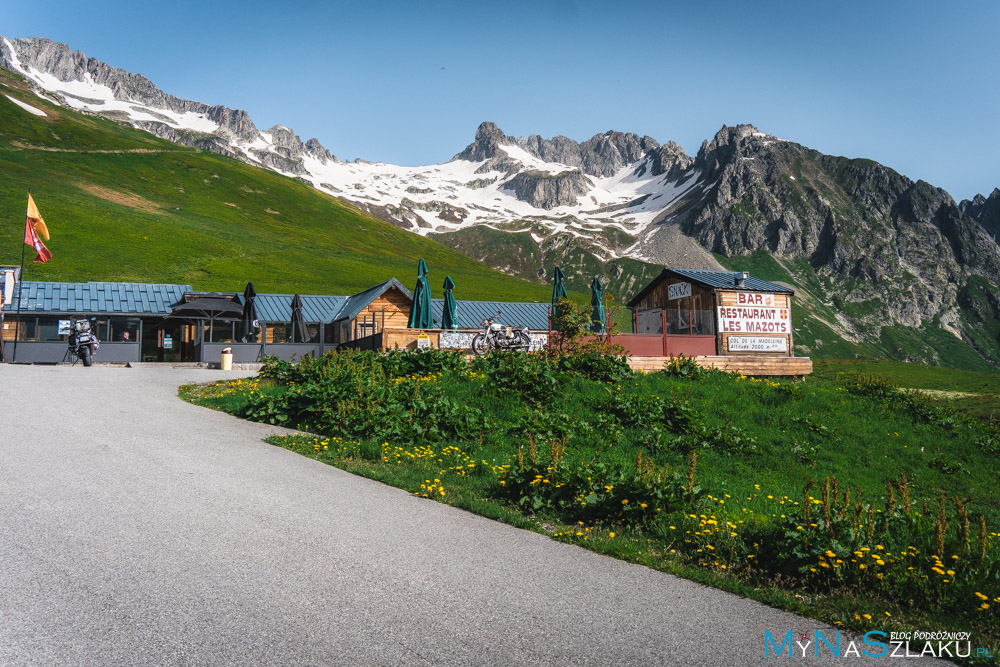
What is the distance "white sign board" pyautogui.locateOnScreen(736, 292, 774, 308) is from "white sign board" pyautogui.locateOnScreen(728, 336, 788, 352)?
167 centimetres

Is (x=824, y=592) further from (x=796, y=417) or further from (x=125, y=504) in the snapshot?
(x=796, y=417)

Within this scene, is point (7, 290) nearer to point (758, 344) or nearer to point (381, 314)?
point (381, 314)

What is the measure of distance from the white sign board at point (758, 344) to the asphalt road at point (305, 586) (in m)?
24.9

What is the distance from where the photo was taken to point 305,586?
17.0 feet

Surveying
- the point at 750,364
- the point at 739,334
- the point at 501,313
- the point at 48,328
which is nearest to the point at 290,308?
the point at 48,328

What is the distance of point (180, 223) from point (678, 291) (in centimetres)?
9506

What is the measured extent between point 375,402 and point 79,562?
24.0 ft

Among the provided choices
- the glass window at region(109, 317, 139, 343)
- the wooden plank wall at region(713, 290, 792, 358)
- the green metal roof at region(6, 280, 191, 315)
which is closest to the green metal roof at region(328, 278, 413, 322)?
the green metal roof at region(6, 280, 191, 315)

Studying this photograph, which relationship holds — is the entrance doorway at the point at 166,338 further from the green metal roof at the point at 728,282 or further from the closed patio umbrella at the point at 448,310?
the green metal roof at the point at 728,282

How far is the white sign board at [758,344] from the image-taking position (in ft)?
97.4

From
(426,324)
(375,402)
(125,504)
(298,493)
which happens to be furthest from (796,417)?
(426,324)

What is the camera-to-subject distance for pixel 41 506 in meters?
6.92

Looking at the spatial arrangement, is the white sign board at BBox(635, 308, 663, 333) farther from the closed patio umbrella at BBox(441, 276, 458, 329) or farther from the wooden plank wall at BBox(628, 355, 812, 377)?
the closed patio umbrella at BBox(441, 276, 458, 329)

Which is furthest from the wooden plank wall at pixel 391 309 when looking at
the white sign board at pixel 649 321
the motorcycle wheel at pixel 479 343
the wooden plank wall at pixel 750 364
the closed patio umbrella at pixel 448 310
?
the wooden plank wall at pixel 750 364
